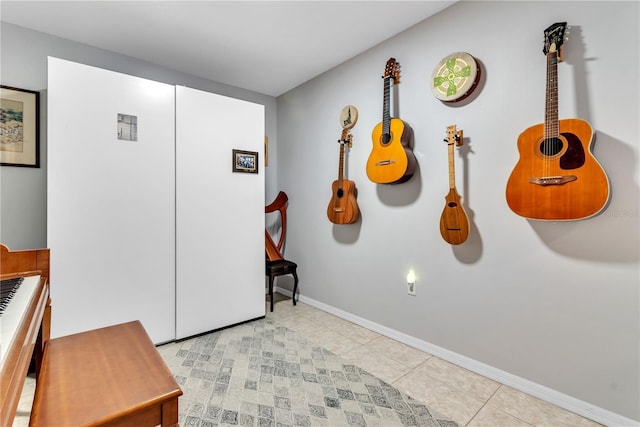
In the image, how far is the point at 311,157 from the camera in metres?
3.40

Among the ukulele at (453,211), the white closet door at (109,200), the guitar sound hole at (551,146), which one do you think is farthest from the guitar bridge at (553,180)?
the white closet door at (109,200)

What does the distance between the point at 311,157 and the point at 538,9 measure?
7.20 ft

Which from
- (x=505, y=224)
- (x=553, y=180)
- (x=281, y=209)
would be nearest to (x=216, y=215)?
(x=281, y=209)

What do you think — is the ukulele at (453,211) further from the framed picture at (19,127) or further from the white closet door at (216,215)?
the framed picture at (19,127)

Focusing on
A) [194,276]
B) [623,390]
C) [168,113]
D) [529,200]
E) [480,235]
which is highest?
[168,113]

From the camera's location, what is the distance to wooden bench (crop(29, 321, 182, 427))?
949mm

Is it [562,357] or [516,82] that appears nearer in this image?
[562,357]

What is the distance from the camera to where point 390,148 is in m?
2.41

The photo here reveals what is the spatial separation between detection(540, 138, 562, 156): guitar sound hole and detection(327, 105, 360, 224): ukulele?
151 cm

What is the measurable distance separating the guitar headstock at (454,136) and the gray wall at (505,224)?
0.20 feet

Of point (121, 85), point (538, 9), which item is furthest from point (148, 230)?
point (538, 9)

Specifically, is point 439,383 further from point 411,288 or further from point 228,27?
point 228,27

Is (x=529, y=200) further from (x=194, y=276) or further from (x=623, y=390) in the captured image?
(x=194, y=276)

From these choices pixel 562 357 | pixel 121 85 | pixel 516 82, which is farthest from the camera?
pixel 121 85
